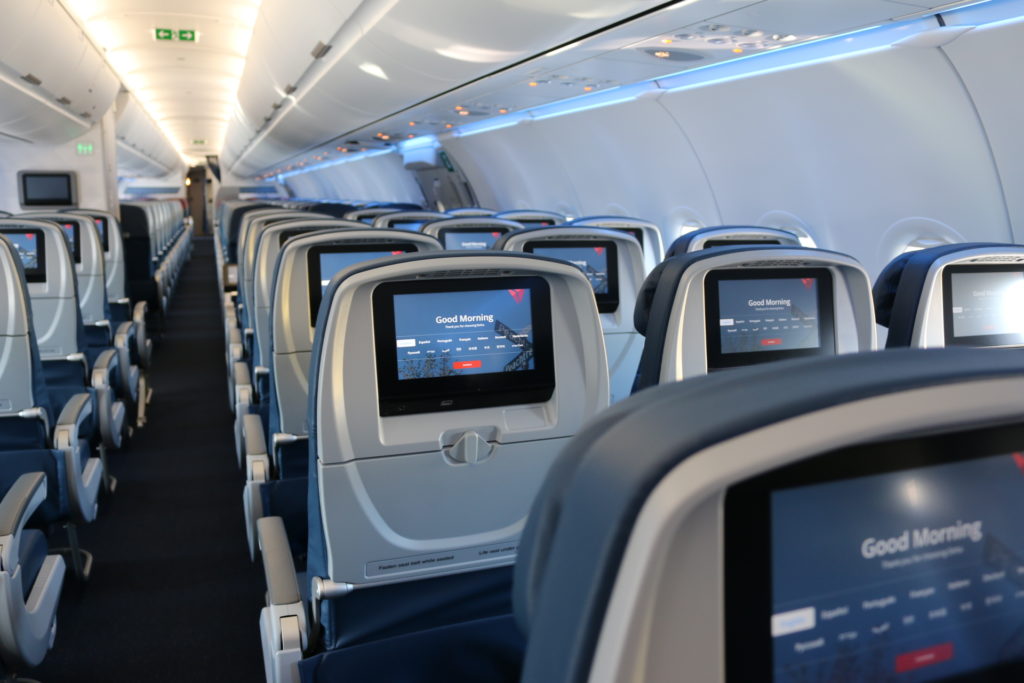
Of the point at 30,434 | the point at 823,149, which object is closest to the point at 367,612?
the point at 30,434

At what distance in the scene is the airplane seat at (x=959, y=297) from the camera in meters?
3.15

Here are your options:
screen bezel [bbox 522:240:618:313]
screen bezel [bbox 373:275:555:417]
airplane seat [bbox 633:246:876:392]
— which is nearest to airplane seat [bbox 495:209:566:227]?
screen bezel [bbox 522:240:618:313]

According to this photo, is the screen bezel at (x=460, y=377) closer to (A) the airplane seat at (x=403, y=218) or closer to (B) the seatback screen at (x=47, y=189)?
(A) the airplane seat at (x=403, y=218)

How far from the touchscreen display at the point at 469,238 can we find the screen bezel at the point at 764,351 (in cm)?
366

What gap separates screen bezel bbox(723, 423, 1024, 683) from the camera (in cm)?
71

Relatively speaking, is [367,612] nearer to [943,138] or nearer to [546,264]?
[546,264]

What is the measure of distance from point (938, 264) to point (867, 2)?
1856 millimetres

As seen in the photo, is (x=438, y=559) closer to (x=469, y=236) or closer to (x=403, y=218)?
(x=469, y=236)

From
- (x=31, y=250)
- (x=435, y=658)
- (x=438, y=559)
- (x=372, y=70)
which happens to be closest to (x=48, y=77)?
(x=372, y=70)

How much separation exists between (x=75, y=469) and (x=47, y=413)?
255 mm

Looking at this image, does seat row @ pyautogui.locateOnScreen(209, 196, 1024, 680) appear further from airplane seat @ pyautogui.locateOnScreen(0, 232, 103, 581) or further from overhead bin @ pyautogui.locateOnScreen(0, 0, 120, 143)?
overhead bin @ pyautogui.locateOnScreen(0, 0, 120, 143)

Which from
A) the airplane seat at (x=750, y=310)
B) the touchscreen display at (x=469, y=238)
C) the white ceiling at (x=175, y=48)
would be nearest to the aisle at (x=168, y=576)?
the airplane seat at (x=750, y=310)

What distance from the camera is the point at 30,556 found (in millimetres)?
2953

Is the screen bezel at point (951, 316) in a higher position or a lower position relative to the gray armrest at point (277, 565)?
higher
